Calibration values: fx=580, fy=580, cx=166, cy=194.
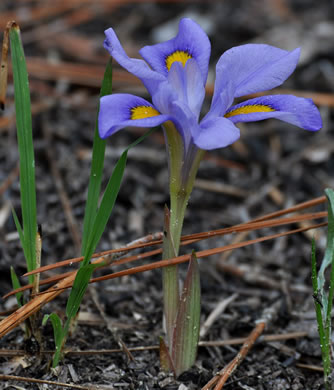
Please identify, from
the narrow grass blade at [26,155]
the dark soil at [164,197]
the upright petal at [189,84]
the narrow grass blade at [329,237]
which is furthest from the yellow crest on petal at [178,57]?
the dark soil at [164,197]

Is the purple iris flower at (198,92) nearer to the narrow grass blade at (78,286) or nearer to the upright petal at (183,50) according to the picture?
the upright petal at (183,50)

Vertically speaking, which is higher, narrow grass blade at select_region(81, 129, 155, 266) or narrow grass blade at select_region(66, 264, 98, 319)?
narrow grass blade at select_region(81, 129, 155, 266)

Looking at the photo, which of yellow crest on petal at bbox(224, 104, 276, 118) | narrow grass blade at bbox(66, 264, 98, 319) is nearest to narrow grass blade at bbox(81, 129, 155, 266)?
narrow grass blade at bbox(66, 264, 98, 319)

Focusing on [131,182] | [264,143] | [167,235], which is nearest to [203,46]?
[167,235]

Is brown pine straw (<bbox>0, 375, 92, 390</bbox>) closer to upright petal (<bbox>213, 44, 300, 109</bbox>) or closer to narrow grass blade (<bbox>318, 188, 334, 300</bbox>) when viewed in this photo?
narrow grass blade (<bbox>318, 188, 334, 300</bbox>)

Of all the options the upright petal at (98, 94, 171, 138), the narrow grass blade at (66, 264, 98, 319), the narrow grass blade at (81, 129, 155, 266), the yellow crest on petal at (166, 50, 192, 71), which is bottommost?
the narrow grass blade at (66, 264, 98, 319)

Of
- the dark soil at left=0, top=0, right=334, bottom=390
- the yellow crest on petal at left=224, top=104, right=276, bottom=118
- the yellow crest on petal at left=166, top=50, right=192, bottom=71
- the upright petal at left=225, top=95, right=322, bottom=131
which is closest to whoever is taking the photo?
the upright petal at left=225, top=95, right=322, bottom=131

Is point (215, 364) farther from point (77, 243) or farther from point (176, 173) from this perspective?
point (77, 243)
